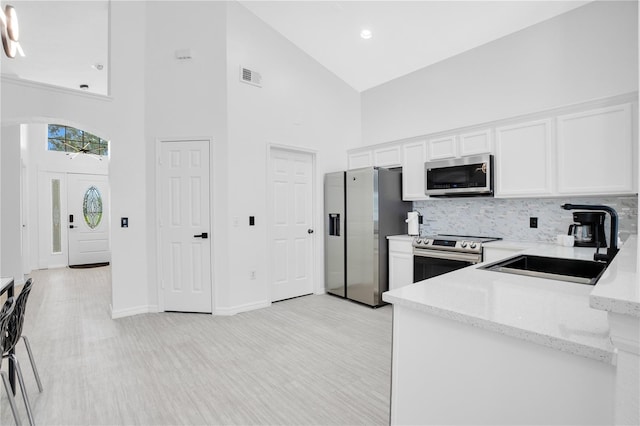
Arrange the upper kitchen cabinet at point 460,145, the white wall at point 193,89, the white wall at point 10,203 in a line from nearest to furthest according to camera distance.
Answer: the upper kitchen cabinet at point 460,145, the white wall at point 193,89, the white wall at point 10,203

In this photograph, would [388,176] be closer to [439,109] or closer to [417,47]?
[439,109]

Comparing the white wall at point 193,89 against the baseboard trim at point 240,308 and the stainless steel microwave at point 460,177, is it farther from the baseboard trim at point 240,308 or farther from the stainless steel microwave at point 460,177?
the stainless steel microwave at point 460,177

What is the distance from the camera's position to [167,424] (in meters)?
1.88

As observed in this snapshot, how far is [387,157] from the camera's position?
179 inches

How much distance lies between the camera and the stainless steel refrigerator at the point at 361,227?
410 cm

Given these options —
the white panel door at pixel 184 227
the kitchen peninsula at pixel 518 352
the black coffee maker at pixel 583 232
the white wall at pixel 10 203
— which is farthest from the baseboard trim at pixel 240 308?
the white wall at pixel 10 203

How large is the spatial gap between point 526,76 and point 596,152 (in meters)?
1.23

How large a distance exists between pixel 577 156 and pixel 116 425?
13.4 feet

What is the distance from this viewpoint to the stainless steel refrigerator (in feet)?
13.5

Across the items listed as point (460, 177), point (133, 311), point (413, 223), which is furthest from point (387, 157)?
point (133, 311)

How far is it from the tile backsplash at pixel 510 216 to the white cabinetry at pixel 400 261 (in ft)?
1.88

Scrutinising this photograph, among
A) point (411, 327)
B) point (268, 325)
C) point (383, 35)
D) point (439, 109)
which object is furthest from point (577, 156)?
point (268, 325)

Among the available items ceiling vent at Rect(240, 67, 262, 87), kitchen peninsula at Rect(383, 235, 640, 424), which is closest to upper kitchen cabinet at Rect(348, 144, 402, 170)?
ceiling vent at Rect(240, 67, 262, 87)

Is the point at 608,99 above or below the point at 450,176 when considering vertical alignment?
above
